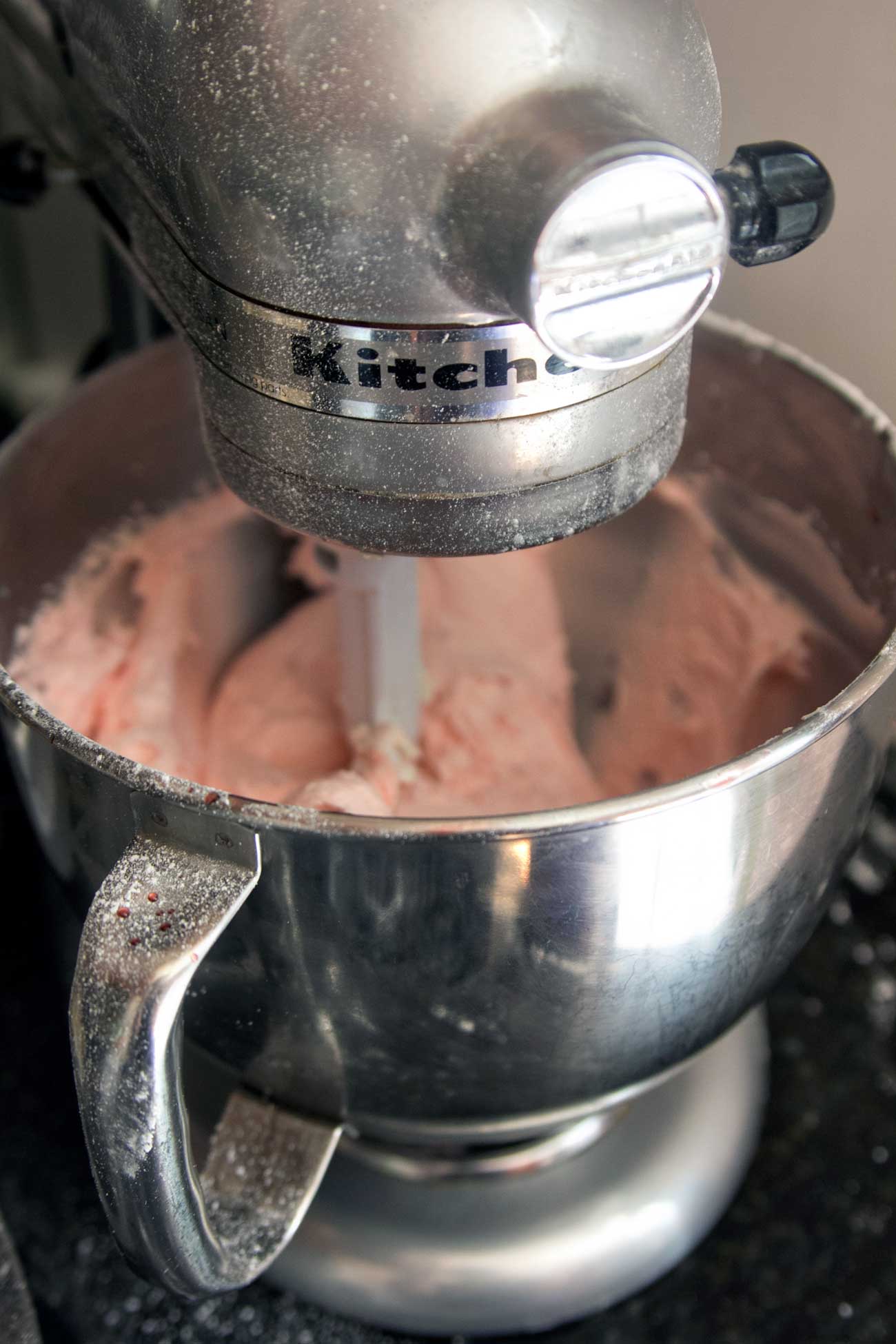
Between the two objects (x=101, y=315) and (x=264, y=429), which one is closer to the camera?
(x=264, y=429)

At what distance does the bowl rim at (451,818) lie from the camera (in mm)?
344

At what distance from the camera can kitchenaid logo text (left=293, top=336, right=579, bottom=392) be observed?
1.06 ft

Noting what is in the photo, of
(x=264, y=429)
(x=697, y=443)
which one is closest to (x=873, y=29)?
(x=697, y=443)

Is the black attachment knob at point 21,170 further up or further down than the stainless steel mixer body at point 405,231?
further down

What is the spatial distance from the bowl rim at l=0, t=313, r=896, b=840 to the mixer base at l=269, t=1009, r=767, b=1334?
0.61 ft

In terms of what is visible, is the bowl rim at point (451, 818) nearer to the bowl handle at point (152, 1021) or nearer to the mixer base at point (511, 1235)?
the bowl handle at point (152, 1021)

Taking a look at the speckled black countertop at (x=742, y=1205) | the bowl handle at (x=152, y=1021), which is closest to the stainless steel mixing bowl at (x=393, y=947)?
the bowl handle at (x=152, y=1021)

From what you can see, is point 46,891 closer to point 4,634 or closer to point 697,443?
point 4,634

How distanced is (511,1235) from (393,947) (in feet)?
0.69

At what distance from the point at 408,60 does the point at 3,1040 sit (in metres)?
0.49

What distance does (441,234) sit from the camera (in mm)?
303

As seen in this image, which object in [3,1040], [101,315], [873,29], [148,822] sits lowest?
[3,1040]

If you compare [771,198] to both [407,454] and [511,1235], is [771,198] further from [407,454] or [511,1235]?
[511,1235]

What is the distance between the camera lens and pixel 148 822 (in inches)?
14.6
